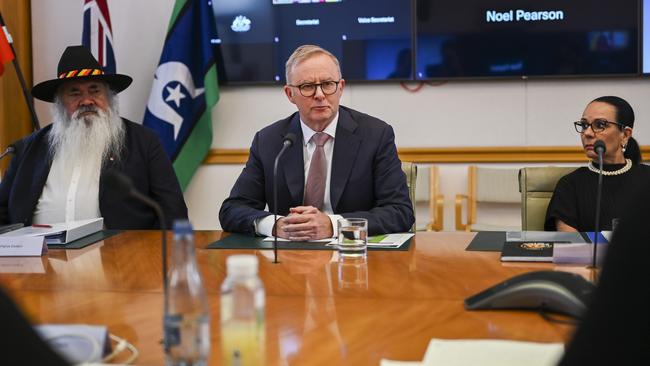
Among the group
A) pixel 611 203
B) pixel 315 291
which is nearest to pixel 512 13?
Result: pixel 611 203

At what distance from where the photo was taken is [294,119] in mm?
3611

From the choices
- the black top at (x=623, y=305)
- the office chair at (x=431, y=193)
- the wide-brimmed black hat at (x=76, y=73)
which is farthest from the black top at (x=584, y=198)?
the black top at (x=623, y=305)

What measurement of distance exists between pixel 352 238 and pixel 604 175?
158 cm

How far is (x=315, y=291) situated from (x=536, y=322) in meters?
0.60

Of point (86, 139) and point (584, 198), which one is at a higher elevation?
point (86, 139)

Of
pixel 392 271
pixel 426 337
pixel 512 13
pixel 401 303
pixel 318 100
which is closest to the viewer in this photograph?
pixel 426 337

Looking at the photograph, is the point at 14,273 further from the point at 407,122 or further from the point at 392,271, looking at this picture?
the point at 407,122

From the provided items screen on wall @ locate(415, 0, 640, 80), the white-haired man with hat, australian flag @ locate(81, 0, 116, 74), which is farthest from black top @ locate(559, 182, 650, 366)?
australian flag @ locate(81, 0, 116, 74)

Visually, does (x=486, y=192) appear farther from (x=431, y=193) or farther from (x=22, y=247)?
(x=22, y=247)

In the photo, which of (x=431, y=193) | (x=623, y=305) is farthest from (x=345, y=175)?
(x=623, y=305)

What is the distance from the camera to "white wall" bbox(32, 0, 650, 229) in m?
5.10

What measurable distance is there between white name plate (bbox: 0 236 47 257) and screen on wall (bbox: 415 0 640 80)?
9.99 ft

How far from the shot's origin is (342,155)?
11.2ft

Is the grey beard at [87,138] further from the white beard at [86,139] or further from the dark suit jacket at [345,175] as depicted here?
the dark suit jacket at [345,175]
